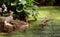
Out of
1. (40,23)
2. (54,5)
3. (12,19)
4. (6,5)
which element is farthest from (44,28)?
(54,5)

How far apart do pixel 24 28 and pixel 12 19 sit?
0.61 m

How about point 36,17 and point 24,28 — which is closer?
point 24,28

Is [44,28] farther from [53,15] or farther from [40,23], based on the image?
[53,15]

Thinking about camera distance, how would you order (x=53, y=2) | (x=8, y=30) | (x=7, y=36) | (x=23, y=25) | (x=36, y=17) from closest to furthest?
(x=7, y=36) → (x=8, y=30) → (x=23, y=25) → (x=36, y=17) → (x=53, y=2)

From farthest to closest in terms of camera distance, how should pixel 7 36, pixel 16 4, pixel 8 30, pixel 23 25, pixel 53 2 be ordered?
pixel 53 2
pixel 16 4
pixel 23 25
pixel 8 30
pixel 7 36

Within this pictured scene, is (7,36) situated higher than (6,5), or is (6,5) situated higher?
(6,5)

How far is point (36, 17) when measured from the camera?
9.69 meters

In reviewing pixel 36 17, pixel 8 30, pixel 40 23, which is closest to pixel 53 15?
pixel 36 17

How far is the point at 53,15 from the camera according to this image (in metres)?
10.3

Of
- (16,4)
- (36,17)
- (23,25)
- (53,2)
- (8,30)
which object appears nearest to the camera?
(8,30)

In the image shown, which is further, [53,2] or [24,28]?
[53,2]

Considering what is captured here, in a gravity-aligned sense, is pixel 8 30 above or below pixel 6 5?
below

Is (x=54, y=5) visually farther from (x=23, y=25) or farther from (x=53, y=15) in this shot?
(x=23, y=25)

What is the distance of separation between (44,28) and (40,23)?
50 cm
